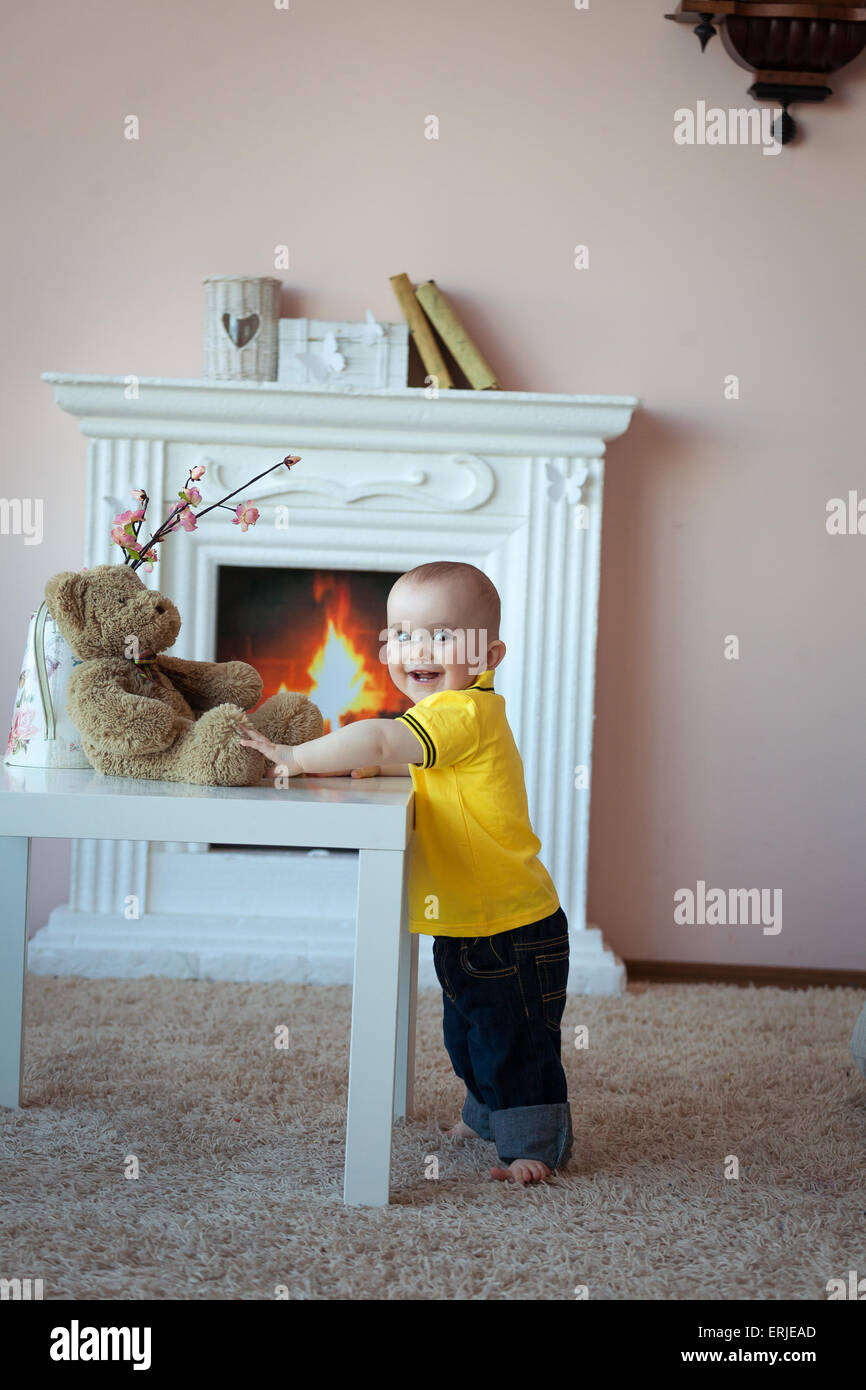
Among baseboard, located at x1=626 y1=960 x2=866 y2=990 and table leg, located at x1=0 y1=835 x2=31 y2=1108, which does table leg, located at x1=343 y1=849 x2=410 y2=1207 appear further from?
baseboard, located at x1=626 y1=960 x2=866 y2=990

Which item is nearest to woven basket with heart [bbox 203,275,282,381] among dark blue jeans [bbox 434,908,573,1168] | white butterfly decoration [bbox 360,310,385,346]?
white butterfly decoration [bbox 360,310,385,346]

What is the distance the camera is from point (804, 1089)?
73.7 inches

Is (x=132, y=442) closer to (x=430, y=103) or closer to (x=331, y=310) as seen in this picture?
(x=331, y=310)

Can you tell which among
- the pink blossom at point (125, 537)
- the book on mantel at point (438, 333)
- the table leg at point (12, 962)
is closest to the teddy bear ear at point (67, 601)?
the pink blossom at point (125, 537)

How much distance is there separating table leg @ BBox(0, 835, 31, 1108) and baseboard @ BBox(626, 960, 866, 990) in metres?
1.41

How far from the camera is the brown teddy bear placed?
4.59 feet

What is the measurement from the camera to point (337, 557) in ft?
8.38

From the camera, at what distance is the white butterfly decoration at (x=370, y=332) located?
8.07ft

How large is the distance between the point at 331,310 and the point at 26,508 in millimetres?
786

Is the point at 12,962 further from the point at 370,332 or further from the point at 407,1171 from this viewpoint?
the point at 370,332

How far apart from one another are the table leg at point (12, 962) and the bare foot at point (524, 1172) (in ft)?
2.17

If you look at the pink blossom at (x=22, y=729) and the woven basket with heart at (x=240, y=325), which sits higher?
the woven basket with heart at (x=240, y=325)

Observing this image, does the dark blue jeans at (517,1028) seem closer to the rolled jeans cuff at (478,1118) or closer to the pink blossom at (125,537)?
the rolled jeans cuff at (478,1118)
